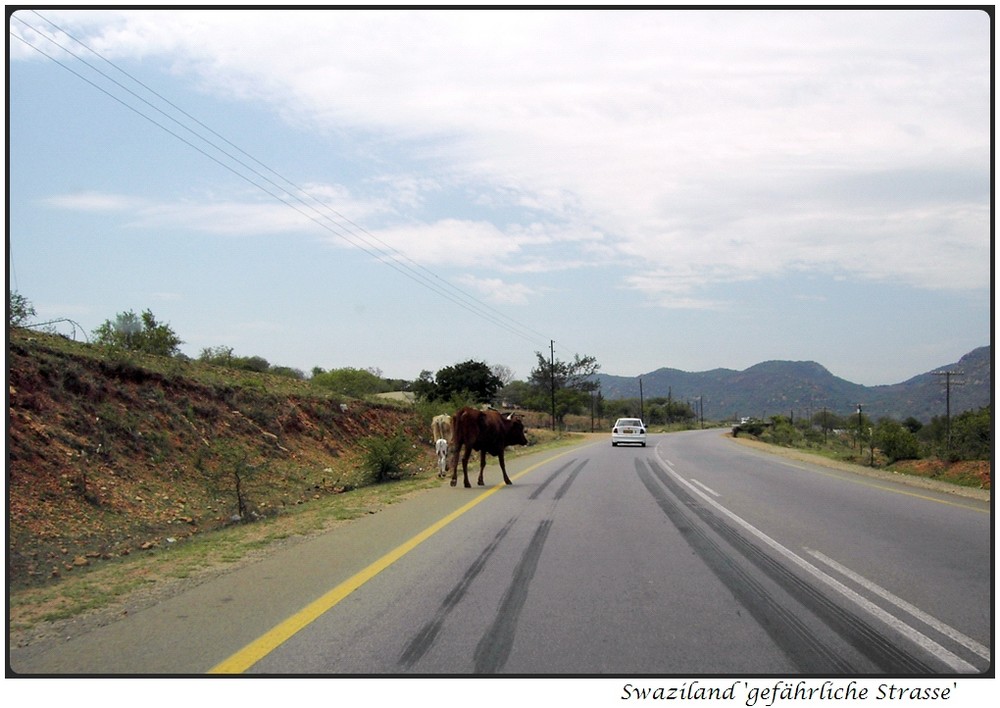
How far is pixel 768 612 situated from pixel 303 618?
147 inches

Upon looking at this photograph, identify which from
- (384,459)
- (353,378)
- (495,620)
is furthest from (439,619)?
(353,378)

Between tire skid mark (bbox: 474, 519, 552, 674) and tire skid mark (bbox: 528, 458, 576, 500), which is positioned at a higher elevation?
tire skid mark (bbox: 474, 519, 552, 674)

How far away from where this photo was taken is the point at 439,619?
636cm

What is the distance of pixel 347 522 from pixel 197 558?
3.10m

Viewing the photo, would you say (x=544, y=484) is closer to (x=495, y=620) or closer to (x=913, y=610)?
(x=913, y=610)

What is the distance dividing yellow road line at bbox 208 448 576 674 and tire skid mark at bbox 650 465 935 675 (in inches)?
155

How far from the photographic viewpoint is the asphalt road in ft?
17.7

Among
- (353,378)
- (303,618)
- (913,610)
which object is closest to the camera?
(303,618)

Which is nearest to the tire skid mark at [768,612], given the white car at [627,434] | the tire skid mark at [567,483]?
the tire skid mark at [567,483]

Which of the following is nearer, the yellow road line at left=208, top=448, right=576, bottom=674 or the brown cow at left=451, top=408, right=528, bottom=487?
the yellow road line at left=208, top=448, right=576, bottom=674

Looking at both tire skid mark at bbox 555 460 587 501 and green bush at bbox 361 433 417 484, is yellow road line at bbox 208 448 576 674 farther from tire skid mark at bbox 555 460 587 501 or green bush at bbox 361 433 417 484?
green bush at bbox 361 433 417 484

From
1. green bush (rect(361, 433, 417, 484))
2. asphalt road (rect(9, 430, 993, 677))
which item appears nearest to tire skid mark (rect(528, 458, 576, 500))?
asphalt road (rect(9, 430, 993, 677))

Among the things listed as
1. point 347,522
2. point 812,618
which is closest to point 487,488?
point 347,522

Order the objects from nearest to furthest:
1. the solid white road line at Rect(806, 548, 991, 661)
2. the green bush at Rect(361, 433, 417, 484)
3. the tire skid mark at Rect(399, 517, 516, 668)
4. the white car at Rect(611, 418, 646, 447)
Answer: the tire skid mark at Rect(399, 517, 516, 668) < the solid white road line at Rect(806, 548, 991, 661) < the green bush at Rect(361, 433, 417, 484) < the white car at Rect(611, 418, 646, 447)
